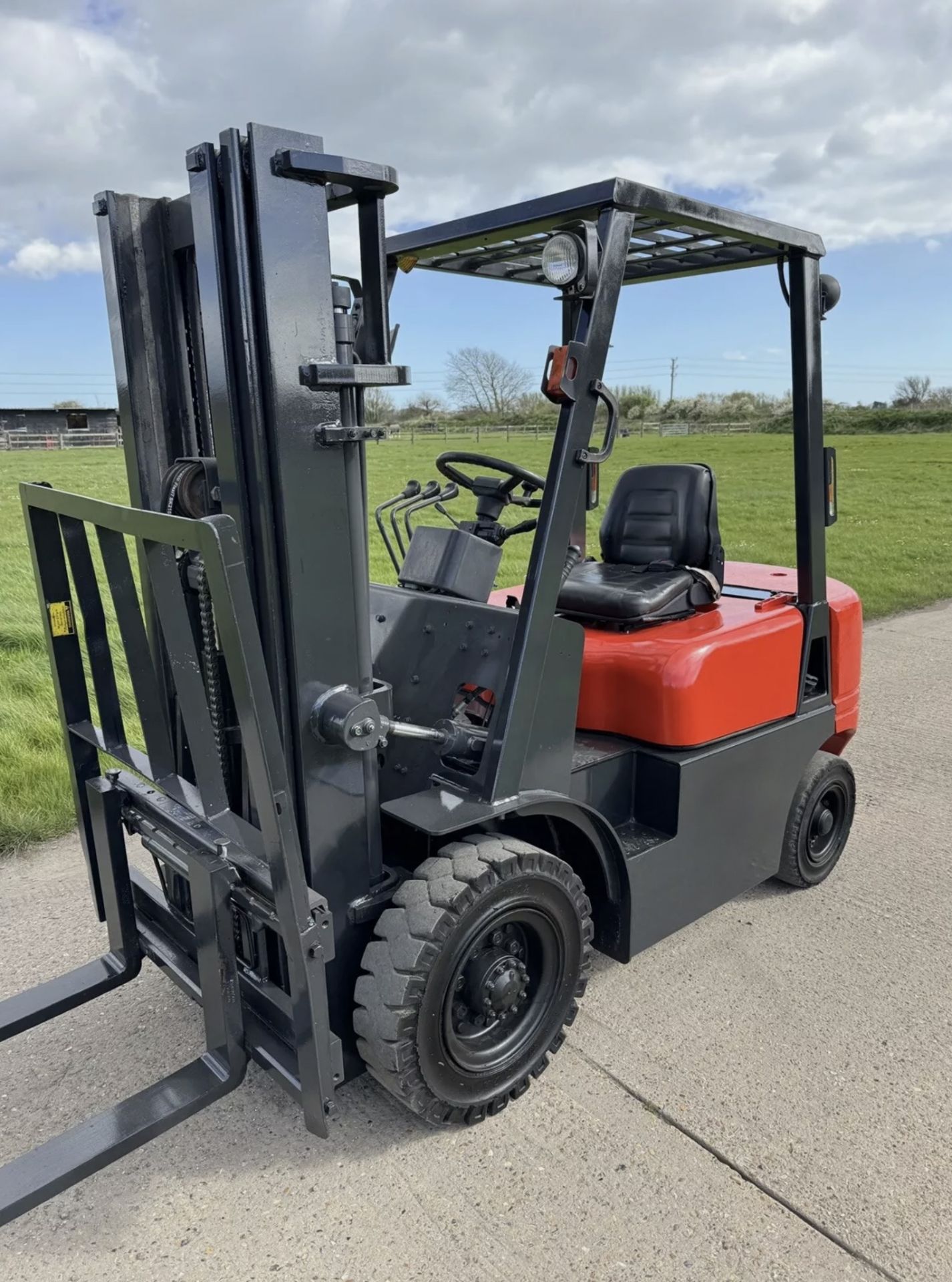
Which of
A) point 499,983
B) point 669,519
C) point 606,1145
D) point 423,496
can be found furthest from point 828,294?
point 606,1145

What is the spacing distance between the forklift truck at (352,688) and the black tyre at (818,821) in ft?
1.13

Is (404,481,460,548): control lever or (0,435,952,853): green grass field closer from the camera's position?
(404,481,460,548): control lever

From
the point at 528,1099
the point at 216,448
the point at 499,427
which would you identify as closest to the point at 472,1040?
the point at 528,1099

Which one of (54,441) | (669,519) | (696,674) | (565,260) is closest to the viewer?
(565,260)

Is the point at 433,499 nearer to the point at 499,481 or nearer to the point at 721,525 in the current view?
the point at 499,481

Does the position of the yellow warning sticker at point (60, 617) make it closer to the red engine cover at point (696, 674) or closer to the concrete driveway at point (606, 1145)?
the concrete driveway at point (606, 1145)

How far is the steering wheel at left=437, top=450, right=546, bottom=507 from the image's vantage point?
3279 millimetres

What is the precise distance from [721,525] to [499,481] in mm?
14388

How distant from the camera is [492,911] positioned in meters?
2.68

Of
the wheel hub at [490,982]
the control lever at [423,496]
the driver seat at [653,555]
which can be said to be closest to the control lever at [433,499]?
the control lever at [423,496]

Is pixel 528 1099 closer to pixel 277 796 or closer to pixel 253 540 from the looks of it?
pixel 277 796

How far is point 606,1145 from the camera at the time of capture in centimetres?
273

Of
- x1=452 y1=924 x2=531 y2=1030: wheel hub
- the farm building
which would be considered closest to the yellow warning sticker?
x1=452 y1=924 x2=531 y2=1030: wheel hub

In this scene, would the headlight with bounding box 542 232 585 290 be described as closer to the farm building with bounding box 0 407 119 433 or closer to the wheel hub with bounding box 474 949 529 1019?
the wheel hub with bounding box 474 949 529 1019
